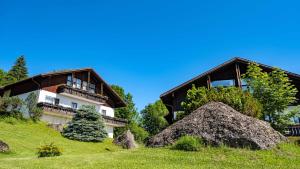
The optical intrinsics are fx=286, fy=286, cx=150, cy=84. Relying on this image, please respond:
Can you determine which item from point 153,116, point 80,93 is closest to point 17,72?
point 153,116

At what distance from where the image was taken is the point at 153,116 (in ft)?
266

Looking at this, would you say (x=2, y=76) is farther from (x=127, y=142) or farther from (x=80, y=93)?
(x=127, y=142)

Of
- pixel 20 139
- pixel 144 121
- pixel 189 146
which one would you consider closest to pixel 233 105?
pixel 189 146

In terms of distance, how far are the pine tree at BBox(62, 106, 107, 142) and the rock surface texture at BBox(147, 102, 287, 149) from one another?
15.9m

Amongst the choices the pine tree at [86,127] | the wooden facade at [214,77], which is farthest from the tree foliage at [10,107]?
the wooden facade at [214,77]

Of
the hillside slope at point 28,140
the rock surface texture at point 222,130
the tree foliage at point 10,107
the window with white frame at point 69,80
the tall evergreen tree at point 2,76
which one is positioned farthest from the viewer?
the tall evergreen tree at point 2,76

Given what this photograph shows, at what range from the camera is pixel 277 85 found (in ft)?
76.8

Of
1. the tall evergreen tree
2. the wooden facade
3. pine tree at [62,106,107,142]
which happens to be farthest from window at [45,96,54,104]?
the tall evergreen tree

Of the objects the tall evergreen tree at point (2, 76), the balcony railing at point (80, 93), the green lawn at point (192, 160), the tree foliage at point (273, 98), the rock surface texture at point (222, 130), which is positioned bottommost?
the green lawn at point (192, 160)

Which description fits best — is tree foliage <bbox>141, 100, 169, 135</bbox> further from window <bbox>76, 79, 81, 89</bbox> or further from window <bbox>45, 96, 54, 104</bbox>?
window <bbox>45, 96, 54, 104</bbox>

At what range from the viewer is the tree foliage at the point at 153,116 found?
8050cm

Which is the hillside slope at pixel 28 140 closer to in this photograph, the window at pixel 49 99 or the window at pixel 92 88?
the window at pixel 49 99

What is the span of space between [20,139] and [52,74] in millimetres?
16385

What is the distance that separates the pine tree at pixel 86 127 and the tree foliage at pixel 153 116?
48.3 meters
